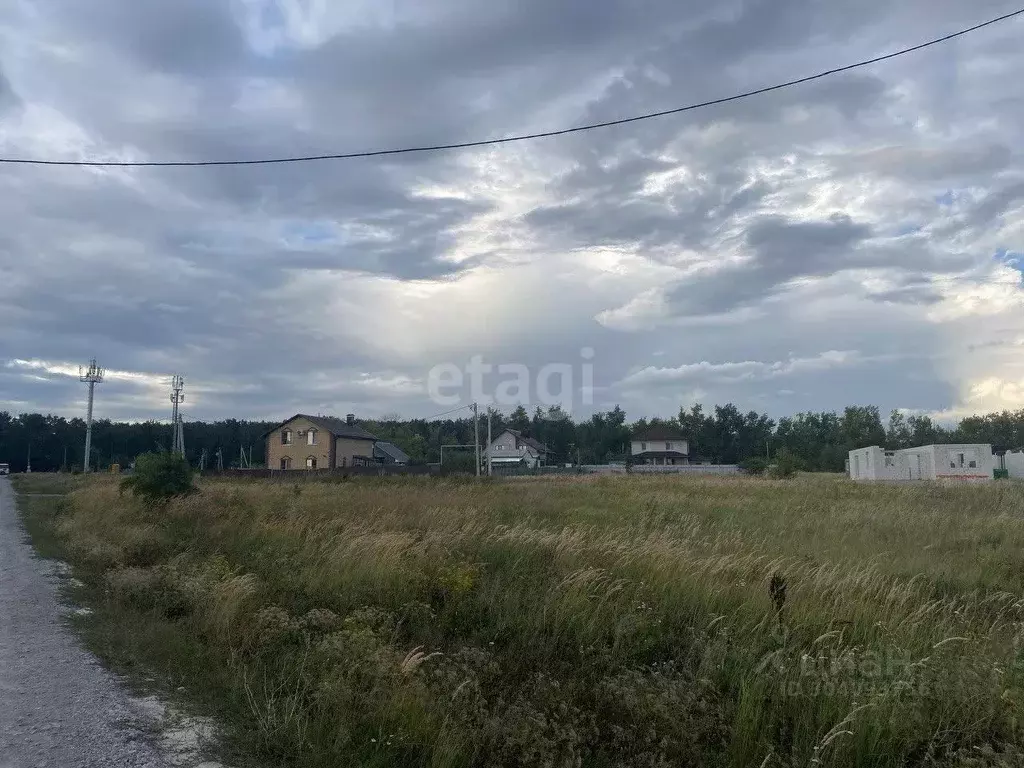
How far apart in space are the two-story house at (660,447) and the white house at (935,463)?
49462mm

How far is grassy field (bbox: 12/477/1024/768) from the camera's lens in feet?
16.4

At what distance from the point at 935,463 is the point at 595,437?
71668mm

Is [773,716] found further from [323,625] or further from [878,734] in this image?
[323,625]

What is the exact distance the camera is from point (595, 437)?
4938 inches

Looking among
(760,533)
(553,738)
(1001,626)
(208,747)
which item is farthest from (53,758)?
(760,533)

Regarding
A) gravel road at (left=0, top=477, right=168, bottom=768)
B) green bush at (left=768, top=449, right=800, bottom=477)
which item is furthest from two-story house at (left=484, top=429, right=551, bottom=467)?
gravel road at (left=0, top=477, right=168, bottom=768)

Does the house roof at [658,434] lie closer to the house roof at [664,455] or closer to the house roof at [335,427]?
the house roof at [664,455]

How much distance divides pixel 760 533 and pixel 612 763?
10187 mm

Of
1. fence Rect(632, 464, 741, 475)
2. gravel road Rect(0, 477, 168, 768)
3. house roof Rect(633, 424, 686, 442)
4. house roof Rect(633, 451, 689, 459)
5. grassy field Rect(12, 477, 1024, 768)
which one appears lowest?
fence Rect(632, 464, 741, 475)

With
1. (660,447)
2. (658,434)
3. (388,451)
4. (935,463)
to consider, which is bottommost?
(935,463)

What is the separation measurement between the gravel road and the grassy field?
0.41 m

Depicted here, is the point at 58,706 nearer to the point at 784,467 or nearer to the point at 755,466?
the point at 784,467

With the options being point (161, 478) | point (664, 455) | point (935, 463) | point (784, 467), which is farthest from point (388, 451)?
point (161, 478)

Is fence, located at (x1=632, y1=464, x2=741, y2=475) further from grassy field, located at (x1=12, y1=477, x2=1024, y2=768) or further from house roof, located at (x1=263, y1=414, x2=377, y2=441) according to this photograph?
grassy field, located at (x1=12, y1=477, x2=1024, y2=768)
